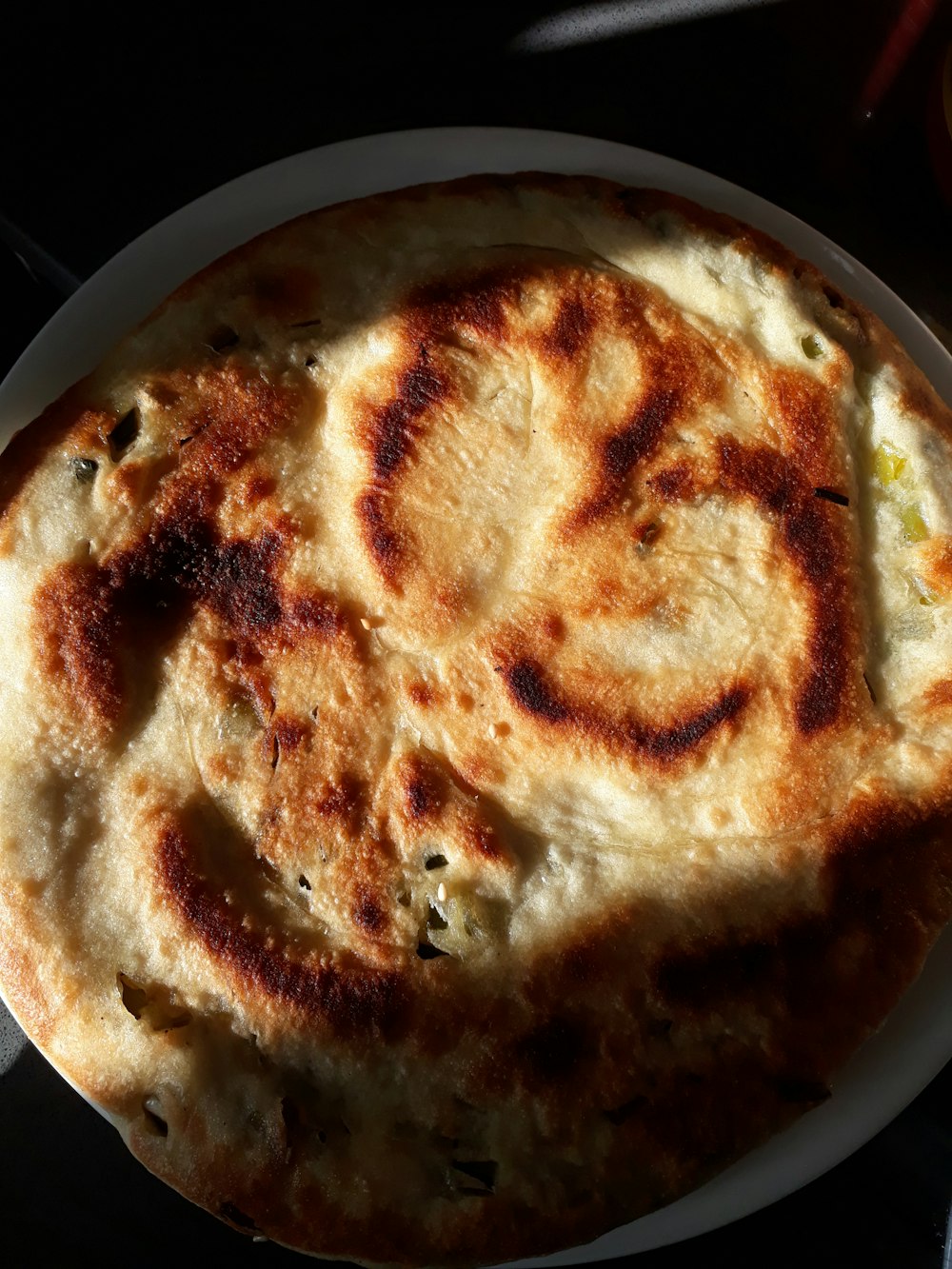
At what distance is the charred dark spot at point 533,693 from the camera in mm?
1582

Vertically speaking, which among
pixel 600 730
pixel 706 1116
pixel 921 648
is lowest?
pixel 706 1116

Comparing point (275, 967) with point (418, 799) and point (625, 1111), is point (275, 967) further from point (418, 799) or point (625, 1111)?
point (625, 1111)

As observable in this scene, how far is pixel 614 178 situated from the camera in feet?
6.10

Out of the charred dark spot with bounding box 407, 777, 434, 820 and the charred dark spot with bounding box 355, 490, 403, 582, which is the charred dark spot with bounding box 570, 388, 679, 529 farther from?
the charred dark spot with bounding box 407, 777, 434, 820

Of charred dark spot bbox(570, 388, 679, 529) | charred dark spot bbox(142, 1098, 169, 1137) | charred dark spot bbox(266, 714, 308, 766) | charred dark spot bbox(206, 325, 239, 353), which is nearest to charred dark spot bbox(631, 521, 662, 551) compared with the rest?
charred dark spot bbox(570, 388, 679, 529)

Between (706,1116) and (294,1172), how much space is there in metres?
0.61

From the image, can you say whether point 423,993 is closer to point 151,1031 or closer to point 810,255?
point 151,1031

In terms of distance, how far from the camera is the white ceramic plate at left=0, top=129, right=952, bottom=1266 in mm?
1589

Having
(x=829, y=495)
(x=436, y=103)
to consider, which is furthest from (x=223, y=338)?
(x=829, y=495)

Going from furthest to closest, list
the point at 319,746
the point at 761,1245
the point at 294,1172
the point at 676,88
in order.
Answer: the point at 676,88
the point at 761,1245
the point at 319,746
the point at 294,1172

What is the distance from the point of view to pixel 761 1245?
1.99 meters

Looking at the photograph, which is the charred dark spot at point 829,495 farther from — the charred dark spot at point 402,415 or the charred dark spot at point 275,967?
the charred dark spot at point 275,967

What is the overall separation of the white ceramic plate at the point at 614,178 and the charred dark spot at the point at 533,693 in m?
0.76

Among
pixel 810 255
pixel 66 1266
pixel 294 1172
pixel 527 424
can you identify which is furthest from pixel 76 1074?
pixel 810 255
